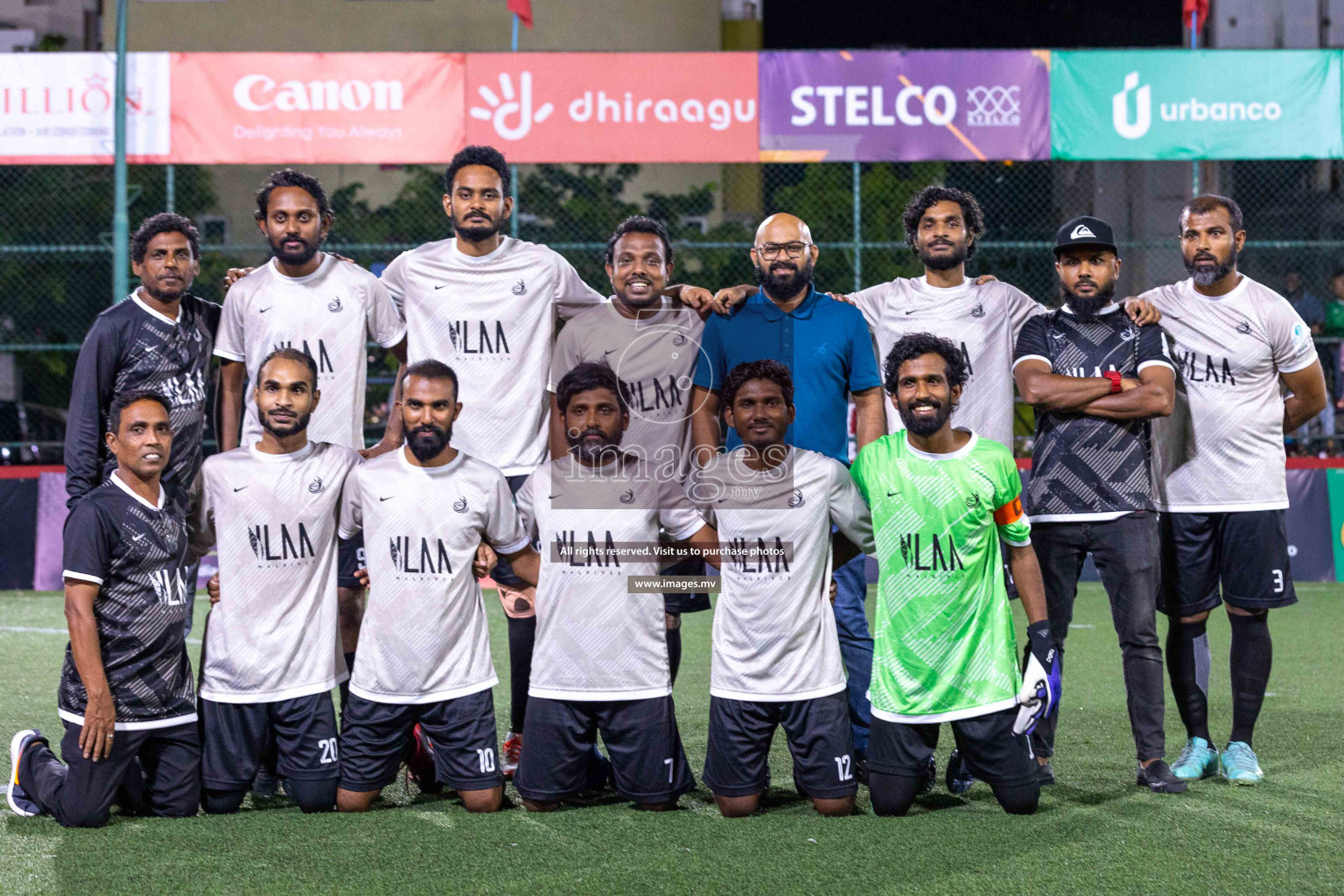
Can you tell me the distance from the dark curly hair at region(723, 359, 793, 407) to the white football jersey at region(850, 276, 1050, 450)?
2.20ft

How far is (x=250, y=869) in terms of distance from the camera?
3.96 meters

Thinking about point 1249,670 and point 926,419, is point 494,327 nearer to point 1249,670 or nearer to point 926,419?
point 926,419

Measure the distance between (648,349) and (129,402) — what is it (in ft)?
6.11

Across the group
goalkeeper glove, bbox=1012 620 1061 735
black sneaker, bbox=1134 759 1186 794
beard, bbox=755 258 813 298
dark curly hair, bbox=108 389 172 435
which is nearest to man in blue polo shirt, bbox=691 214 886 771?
beard, bbox=755 258 813 298

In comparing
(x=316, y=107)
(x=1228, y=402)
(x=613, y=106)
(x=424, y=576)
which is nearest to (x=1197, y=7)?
(x=613, y=106)

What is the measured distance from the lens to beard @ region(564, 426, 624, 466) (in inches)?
182

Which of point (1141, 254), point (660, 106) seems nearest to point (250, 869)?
point (660, 106)

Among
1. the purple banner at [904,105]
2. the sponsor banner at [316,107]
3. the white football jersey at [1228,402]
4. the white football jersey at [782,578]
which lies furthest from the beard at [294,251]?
the purple banner at [904,105]

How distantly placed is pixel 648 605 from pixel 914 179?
11.2 m

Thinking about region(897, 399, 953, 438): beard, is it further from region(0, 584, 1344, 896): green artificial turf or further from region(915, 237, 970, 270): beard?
region(0, 584, 1344, 896): green artificial turf

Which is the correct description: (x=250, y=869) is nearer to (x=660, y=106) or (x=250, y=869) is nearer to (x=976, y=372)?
(x=976, y=372)

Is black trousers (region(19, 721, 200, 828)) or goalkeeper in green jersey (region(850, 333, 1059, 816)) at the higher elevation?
goalkeeper in green jersey (region(850, 333, 1059, 816))

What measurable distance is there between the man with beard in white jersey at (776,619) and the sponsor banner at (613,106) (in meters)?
7.84

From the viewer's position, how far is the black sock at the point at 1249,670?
527 centimetres
